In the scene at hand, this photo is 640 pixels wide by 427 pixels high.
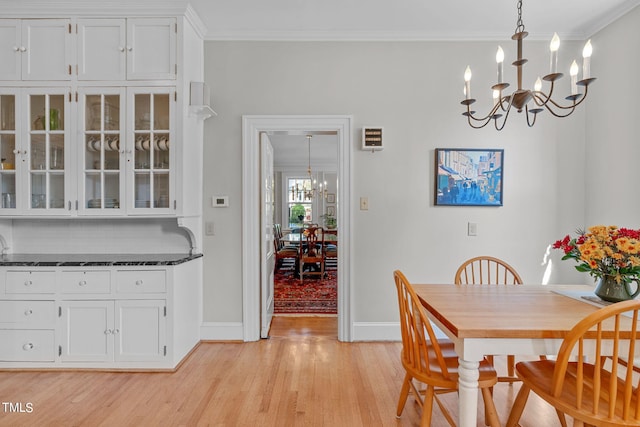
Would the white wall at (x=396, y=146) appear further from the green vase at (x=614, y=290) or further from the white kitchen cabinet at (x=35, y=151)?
the green vase at (x=614, y=290)

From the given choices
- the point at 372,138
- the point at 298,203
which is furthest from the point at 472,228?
the point at 298,203

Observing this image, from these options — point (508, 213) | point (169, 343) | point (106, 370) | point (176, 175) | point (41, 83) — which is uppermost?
point (41, 83)

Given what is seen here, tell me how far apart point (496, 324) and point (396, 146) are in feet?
6.45

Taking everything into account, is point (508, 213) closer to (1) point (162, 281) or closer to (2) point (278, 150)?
(1) point (162, 281)

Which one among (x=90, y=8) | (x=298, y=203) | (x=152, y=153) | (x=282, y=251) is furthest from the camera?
(x=298, y=203)

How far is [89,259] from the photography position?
2.59 metres

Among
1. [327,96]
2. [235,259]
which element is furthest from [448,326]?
[327,96]

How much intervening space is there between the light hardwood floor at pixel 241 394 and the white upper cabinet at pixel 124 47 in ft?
7.46

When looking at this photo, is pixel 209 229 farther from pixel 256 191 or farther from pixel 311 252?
pixel 311 252

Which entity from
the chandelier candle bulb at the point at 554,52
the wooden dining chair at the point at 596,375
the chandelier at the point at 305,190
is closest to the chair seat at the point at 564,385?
the wooden dining chair at the point at 596,375

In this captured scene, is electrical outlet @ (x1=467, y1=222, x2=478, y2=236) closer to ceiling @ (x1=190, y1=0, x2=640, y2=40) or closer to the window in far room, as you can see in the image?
ceiling @ (x1=190, y1=0, x2=640, y2=40)

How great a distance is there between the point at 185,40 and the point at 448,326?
2.76 m

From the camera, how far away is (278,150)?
7.50 metres

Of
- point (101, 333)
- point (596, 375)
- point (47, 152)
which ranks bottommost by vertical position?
point (101, 333)
